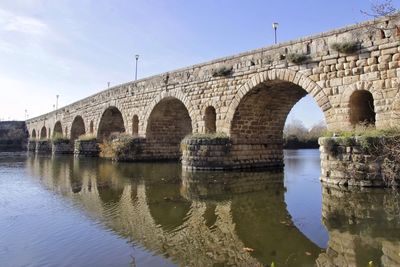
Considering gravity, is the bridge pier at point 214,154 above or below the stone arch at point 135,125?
below

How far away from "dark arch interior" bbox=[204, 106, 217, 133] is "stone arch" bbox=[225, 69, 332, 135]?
126 centimetres

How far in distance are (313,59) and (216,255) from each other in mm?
8485

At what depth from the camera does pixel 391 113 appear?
9.45m

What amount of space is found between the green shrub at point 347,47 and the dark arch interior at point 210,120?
21.1 ft

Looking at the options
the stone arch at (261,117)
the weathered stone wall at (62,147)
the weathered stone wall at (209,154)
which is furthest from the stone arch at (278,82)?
the weathered stone wall at (62,147)

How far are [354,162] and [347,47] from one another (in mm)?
3348

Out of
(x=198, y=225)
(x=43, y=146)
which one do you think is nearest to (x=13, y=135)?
(x=43, y=146)

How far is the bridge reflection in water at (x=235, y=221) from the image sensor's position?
4730 mm

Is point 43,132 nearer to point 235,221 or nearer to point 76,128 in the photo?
point 76,128

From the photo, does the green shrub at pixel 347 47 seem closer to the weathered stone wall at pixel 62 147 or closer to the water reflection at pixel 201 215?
the water reflection at pixel 201 215

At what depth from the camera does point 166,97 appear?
18438 mm

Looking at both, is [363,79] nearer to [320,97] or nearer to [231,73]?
[320,97]

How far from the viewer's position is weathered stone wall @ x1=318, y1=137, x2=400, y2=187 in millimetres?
8969

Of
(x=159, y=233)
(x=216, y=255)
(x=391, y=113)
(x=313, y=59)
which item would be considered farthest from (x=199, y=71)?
(x=216, y=255)
